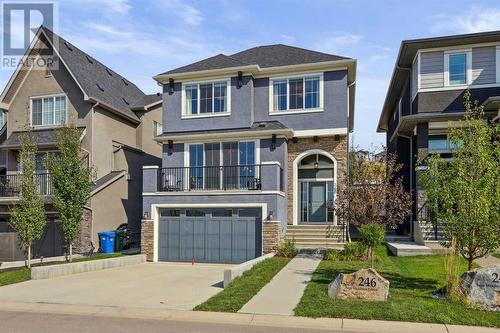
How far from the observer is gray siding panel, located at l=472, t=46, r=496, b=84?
58.4ft

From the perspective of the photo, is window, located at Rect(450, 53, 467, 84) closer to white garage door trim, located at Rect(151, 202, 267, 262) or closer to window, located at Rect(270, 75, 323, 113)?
window, located at Rect(270, 75, 323, 113)

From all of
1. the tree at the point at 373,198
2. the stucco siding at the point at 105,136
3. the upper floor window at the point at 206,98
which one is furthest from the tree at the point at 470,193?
the stucco siding at the point at 105,136

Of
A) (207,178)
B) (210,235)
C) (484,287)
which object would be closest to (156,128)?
(207,178)

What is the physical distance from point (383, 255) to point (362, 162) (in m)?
3.58

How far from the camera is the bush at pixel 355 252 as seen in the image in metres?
14.7

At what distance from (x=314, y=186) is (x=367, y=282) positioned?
1126 cm

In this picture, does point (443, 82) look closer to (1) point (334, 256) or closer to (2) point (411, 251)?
(2) point (411, 251)

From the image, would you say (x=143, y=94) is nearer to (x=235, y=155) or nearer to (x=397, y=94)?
(x=235, y=155)

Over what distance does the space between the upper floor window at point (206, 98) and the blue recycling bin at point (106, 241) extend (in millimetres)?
6583

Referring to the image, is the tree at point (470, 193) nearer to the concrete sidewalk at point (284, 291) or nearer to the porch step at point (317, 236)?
the concrete sidewalk at point (284, 291)

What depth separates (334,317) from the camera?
7973mm

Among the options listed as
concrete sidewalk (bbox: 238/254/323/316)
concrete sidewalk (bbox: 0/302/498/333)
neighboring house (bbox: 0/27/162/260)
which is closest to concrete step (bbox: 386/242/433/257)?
concrete sidewalk (bbox: 238/254/323/316)

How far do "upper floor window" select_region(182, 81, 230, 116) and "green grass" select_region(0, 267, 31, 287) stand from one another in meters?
10.0

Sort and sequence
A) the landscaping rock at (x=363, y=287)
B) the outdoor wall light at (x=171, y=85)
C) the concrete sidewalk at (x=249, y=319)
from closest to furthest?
the concrete sidewalk at (x=249, y=319) → the landscaping rock at (x=363, y=287) → the outdoor wall light at (x=171, y=85)
